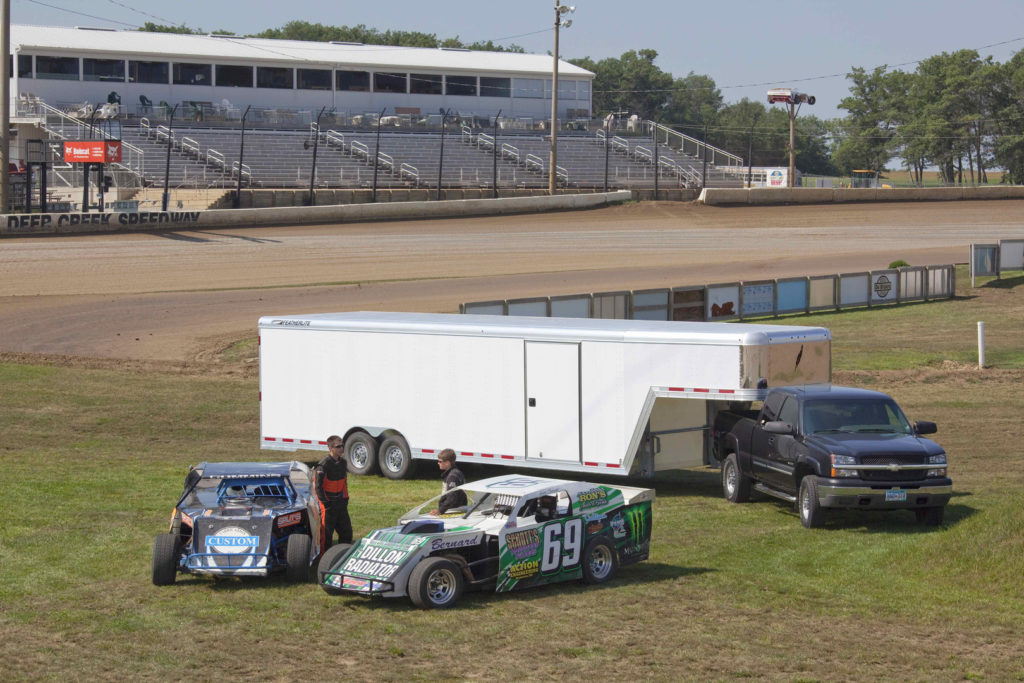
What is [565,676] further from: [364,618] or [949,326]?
[949,326]

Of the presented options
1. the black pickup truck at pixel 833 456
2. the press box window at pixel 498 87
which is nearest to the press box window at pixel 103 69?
the press box window at pixel 498 87

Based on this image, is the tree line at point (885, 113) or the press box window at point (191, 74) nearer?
the press box window at point (191, 74)

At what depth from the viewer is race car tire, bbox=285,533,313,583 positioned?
13234 mm

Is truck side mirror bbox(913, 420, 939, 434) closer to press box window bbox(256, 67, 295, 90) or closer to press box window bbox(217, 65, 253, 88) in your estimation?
press box window bbox(217, 65, 253, 88)

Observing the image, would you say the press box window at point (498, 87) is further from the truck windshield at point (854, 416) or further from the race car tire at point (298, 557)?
the race car tire at point (298, 557)

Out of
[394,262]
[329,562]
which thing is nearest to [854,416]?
[329,562]

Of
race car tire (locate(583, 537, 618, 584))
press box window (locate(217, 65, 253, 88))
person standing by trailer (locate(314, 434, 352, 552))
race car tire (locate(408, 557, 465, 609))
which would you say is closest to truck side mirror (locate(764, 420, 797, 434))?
race car tire (locate(583, 537, 618, 584))

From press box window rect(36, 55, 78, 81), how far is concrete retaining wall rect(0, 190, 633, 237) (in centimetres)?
2523

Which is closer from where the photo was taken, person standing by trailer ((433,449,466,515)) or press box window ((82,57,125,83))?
person standing by trailer ((433,449,466,515))

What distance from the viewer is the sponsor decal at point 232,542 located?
1303 cm

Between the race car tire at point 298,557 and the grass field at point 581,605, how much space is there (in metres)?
0.16

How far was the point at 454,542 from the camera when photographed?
12.5 m

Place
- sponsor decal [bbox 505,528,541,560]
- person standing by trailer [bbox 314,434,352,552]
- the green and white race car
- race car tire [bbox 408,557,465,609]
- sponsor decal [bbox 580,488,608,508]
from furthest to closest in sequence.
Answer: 1. person standing by trailer [bbox 314,434,352,552]
2. sponsor decal [bbox 580,488,608,508]
3. sponsor decal [bbox 505,528,541,560]
4. the green and white race car
5. race car tire [bbox 408,557,465,609]

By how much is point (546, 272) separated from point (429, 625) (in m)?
37.1
